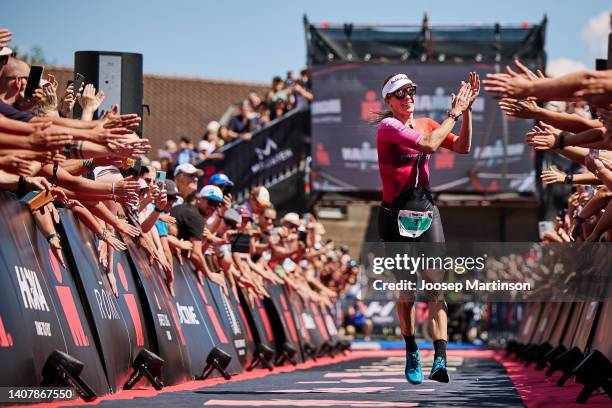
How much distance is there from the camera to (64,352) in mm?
8883

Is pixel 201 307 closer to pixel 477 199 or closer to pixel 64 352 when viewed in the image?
pixel 64 352

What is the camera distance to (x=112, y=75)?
528 inches

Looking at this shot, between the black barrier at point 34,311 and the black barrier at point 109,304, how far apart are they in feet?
0.58

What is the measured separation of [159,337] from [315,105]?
22.7m

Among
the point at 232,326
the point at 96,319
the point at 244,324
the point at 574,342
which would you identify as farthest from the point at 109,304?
the point at 244,324

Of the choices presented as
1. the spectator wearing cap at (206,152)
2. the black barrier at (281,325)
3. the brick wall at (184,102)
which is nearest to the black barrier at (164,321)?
the black barrier at (281,325)

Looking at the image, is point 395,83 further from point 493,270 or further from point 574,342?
point 493,270

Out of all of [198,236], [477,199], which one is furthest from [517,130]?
[198,236]

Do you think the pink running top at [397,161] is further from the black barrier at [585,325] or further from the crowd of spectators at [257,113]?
the crowd of spectators at [257,113]

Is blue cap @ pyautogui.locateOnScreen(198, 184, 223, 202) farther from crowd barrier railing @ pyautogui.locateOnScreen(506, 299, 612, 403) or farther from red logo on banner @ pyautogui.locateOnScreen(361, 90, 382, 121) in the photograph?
red logo on banner @ pyautogui.locateOnScreen(361, 90, 382, 121)

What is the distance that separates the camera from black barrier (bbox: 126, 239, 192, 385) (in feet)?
39.1

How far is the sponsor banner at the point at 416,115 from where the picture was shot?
34.0 m

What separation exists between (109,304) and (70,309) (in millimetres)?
1178

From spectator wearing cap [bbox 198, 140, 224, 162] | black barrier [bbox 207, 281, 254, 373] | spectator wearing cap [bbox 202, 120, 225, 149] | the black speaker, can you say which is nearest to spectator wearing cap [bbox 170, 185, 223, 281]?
black barrier [bbox 207, 281, 254, 373]
